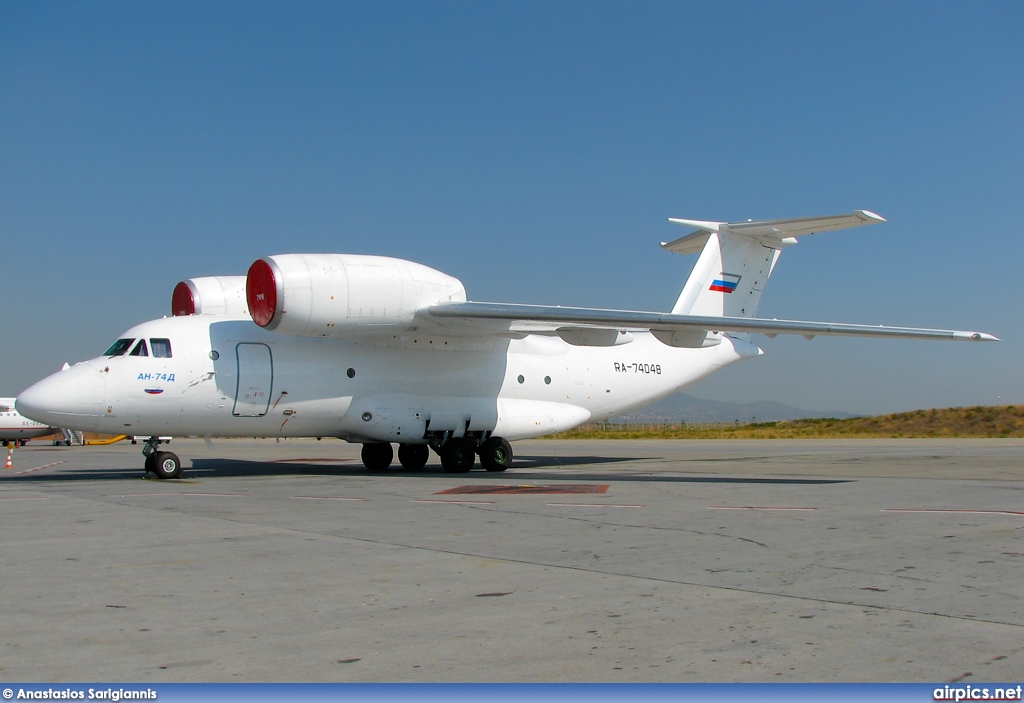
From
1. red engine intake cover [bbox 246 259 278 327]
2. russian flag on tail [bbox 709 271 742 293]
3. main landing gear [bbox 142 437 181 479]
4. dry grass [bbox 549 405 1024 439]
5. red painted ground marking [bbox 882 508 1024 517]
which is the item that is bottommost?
dry grass [bbox 549 405 1024 439]

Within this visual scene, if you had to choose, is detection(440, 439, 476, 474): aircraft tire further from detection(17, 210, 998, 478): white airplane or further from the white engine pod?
the white engine pod

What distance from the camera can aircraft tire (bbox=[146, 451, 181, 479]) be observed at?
1548 cm

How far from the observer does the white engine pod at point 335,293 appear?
15.4m

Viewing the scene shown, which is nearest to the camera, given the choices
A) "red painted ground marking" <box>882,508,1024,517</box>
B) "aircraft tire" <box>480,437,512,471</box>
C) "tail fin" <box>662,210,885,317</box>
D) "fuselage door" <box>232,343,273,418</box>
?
"red painted ground marking" <box>882,508,1024,517</box>

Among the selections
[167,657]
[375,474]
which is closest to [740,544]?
[167,657]

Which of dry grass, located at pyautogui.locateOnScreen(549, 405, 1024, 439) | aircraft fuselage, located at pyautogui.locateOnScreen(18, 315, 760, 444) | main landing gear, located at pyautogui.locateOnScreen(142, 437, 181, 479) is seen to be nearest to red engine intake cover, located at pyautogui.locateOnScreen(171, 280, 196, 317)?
aircraft fuselage, located at pyautogui.locateOnScreen(18, 315, 760, 444)

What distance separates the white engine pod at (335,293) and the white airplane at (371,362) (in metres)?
0.02

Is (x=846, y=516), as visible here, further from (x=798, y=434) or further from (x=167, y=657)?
(x=798, y=434)

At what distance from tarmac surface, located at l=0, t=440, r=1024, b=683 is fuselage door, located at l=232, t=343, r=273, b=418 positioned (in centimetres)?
439

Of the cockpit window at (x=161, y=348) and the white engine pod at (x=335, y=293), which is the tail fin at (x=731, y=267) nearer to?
the white engine pod at (x=335, y=293)

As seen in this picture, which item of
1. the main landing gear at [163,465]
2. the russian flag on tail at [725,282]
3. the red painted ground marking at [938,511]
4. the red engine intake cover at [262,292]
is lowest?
the red painted ground marking at [938,511]

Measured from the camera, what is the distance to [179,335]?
16062 millimetres

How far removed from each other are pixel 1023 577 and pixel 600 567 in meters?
2.74

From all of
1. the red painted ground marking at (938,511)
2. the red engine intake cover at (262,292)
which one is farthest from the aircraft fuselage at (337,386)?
the red painted ground marking at (938,511)
